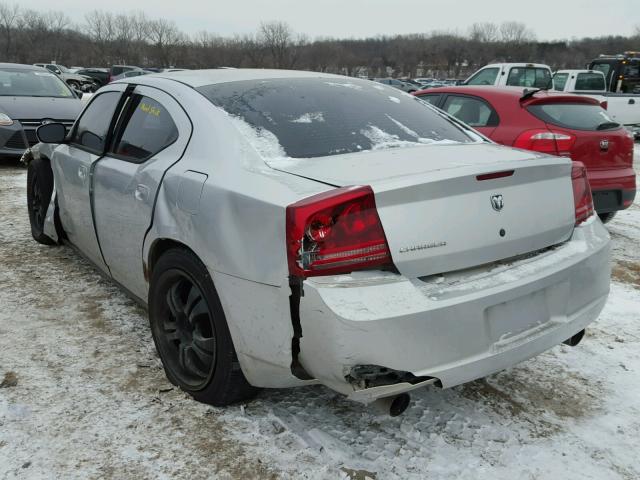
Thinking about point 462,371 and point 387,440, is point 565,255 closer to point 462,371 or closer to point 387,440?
point 462,371

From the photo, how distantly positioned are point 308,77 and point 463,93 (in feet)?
10.7

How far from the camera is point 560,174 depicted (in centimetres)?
245

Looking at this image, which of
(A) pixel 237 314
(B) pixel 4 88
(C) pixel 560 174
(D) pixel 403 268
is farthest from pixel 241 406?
(B) pixel 4 88

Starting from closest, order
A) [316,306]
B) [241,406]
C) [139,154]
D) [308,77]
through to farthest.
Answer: [316,306]
[241,406]
[139,154]
[308,77]

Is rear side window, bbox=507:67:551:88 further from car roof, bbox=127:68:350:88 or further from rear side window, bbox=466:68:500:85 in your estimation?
car roof, bbox=127:68:350:88

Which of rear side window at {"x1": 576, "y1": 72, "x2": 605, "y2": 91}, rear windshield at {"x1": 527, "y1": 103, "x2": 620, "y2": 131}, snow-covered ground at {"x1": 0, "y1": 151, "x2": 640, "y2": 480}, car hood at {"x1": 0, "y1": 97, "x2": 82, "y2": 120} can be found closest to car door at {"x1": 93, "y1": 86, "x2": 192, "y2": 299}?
snow-covered ground at {"x1": 0, "y1": 151, "x2": 640, "y2": 480}

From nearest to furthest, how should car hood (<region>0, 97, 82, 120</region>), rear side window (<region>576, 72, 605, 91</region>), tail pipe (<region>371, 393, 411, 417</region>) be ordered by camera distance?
1. tail pipe (<region>371, 393, 411, 417</region>)
2. car hood (<region>0, 97, 82, 120</region>)
3. rear side window (<region>576, 72, 605, 91</region>)

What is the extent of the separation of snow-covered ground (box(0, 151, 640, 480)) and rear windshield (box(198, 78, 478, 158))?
117cm

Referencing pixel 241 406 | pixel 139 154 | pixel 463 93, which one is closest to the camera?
pixel 241 406

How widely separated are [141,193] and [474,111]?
13.3 ft

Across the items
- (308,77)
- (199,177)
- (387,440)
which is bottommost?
(387,440)

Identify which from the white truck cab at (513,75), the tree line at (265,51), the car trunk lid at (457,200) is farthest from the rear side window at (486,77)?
the tree line at (265,51)

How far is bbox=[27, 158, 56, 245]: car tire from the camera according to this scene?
466cm

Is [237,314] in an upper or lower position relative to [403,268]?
lower
